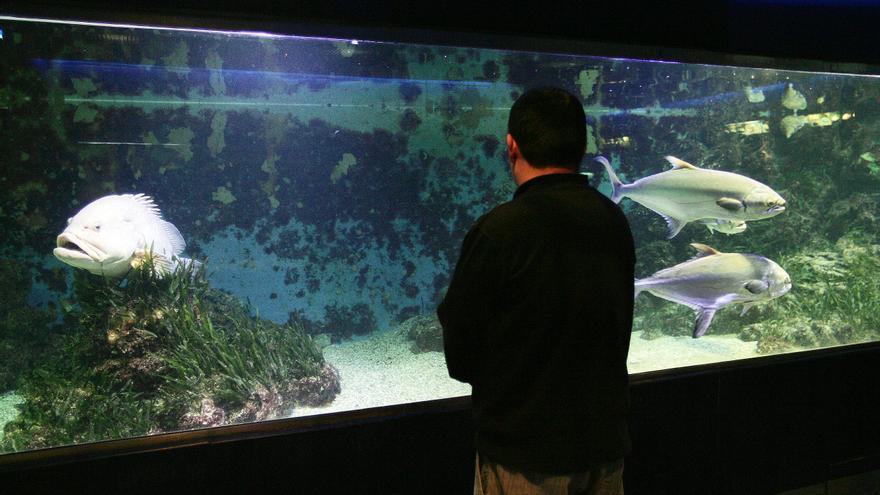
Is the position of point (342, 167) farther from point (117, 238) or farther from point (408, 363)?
point (117, 238)

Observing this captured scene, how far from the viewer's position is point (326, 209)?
→ 16.9ft

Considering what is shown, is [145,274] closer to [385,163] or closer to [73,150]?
[73,150]

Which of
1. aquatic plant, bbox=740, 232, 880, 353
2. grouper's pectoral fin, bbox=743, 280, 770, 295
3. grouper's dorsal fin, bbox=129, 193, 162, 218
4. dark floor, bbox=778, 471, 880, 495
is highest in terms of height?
grouper's dorsal fin, bbox=129, 193, 162, 218

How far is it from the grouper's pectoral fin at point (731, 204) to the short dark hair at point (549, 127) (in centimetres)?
282

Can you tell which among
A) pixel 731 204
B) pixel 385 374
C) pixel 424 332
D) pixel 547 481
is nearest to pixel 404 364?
pixel 385 374

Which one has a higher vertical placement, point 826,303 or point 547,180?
point 547,180

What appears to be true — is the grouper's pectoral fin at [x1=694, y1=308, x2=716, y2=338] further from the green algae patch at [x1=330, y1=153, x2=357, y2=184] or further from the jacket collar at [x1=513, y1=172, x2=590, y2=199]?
the green algae patch at [x1=330, y1=153, x2=357, y2=184]

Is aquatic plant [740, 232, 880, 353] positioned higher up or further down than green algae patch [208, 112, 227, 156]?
further down

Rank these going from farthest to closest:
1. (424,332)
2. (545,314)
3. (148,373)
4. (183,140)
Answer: (424,332)
(183,140)
(148,373)
(545,314)

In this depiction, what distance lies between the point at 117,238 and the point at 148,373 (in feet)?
2.70

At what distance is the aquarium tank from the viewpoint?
3203mm

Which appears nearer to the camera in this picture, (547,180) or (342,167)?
(547,180)

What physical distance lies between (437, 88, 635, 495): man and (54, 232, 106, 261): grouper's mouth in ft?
8.01

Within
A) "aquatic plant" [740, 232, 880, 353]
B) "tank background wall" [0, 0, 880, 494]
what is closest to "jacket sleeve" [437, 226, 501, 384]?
"tank background wall" [0, 0, 880, 494]
